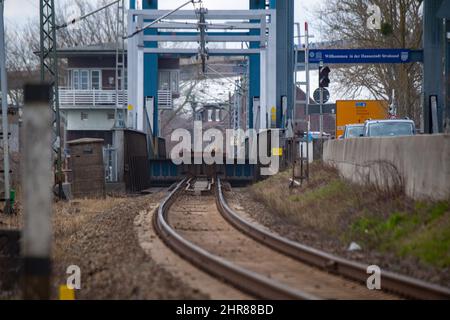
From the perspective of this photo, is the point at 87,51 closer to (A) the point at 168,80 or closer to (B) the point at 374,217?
(A) the point at 168,80

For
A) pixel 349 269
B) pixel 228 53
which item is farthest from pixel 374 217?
pixel 228 53

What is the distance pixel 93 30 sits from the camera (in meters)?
79.0

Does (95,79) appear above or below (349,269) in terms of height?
above

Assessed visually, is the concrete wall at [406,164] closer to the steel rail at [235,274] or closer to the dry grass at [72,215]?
the steel rail at [235,274]

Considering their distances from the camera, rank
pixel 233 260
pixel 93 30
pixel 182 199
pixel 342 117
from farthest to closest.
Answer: pixel 93 30, pixel 342 117, pixel 182 199, pixel 233 260

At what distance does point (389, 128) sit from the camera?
81.7ft

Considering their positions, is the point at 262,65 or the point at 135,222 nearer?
the point at 135,222

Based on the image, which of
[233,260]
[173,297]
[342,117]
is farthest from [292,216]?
[342,117]

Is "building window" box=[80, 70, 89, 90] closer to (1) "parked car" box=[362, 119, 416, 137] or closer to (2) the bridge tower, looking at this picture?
(2) the bridge tower

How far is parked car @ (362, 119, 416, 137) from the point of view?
24.2m

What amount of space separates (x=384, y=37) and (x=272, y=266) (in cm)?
3664

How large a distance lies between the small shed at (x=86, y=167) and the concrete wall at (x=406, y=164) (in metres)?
10.5

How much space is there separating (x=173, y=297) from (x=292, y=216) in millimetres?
9798
